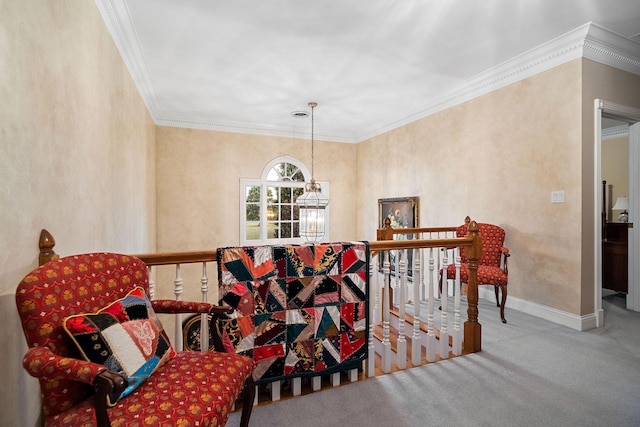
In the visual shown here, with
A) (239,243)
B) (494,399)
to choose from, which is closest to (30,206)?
(494,399)

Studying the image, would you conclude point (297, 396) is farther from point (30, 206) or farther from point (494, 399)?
point (30, 206)

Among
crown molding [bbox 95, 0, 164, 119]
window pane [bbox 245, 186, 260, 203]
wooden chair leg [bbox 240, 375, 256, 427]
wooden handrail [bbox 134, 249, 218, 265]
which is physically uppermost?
crown molding [bbox 95, 0, 164, 119]

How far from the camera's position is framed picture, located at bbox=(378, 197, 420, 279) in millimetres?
5078

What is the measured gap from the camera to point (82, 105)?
1.92m

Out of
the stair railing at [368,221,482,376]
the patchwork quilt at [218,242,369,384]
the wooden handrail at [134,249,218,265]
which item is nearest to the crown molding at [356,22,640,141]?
the stair railing at [368,221,482,376]

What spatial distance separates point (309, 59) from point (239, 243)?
3595 mm

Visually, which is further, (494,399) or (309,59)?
(309,59)

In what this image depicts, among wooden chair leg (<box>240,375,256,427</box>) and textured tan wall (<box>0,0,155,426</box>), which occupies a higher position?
textured tan wall (<box>0,0,155,426</box>)

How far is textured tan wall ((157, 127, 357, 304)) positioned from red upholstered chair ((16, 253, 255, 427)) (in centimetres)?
428

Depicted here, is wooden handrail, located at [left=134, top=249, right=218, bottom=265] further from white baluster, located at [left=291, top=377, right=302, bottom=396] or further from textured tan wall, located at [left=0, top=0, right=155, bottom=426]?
white baluster, located at [left=291, top=377, right=302, bottom=396]

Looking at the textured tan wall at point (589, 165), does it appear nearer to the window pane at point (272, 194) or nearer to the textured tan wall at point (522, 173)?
the textured tan wall at point (522, 173)

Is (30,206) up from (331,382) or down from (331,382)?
up

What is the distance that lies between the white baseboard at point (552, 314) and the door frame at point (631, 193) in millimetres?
146

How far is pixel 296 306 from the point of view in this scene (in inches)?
74.1
